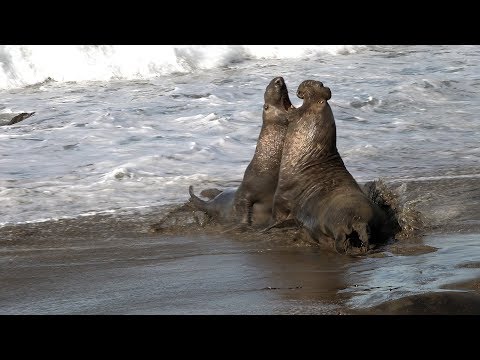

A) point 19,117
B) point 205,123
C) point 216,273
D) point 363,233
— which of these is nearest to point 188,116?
point 205,123

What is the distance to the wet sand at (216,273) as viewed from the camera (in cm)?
494

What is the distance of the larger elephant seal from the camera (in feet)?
25.2

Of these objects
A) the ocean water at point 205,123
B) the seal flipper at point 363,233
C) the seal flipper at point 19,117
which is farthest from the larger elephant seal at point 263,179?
the seal flipper at point 19,117

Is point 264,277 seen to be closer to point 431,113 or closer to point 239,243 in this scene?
point 239,243

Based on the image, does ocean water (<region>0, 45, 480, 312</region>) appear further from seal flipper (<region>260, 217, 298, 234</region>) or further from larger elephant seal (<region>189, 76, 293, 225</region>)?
seal flipper (<region>260, 217, 298, 234</region>)

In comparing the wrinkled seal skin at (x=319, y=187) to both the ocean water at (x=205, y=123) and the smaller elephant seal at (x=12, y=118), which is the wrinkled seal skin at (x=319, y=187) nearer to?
the ocean water at (x=205, y=123)

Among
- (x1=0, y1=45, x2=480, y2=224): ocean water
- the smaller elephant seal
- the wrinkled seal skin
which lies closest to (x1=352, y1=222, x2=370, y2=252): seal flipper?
the wrinkled seal skin

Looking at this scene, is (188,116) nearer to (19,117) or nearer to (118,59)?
(19,117)

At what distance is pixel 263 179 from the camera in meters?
7.76

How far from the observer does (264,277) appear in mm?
5848

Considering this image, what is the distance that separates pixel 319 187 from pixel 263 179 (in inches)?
30.9

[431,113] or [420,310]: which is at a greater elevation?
[420,310]

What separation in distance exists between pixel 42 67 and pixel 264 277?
1473 cm

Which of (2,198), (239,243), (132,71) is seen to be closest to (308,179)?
(239,243)
